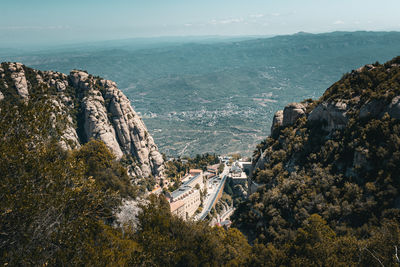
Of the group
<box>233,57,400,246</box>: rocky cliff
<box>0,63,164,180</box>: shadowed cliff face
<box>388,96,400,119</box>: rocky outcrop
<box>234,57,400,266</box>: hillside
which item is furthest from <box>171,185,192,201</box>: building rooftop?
<box>388,96,400,119</box>: rocky outcrop

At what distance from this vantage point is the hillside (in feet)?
72.5

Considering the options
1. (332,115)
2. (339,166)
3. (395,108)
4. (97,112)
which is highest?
(395,108)

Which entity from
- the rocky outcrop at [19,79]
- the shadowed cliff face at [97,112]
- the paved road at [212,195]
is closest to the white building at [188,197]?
the paved road at [212,195]

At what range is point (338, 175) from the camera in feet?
94.6

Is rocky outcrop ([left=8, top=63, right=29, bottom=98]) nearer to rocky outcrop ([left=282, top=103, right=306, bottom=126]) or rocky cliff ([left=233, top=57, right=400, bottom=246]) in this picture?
rocky cliff ([left=233, top=57, right=400, bottom=246])

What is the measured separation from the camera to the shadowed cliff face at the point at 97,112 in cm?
6130

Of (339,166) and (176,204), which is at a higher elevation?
(339,166)

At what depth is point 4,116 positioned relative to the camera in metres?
14.1

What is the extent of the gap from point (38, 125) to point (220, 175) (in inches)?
3018

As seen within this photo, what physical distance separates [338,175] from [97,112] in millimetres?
51873

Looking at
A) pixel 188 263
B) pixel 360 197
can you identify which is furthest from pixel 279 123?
pixel 188 263

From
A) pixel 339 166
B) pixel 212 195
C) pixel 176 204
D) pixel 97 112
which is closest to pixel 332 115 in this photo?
pixel 339 166

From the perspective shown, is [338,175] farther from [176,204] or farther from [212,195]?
[212,195]

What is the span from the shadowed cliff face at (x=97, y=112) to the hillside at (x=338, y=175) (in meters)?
37.3
